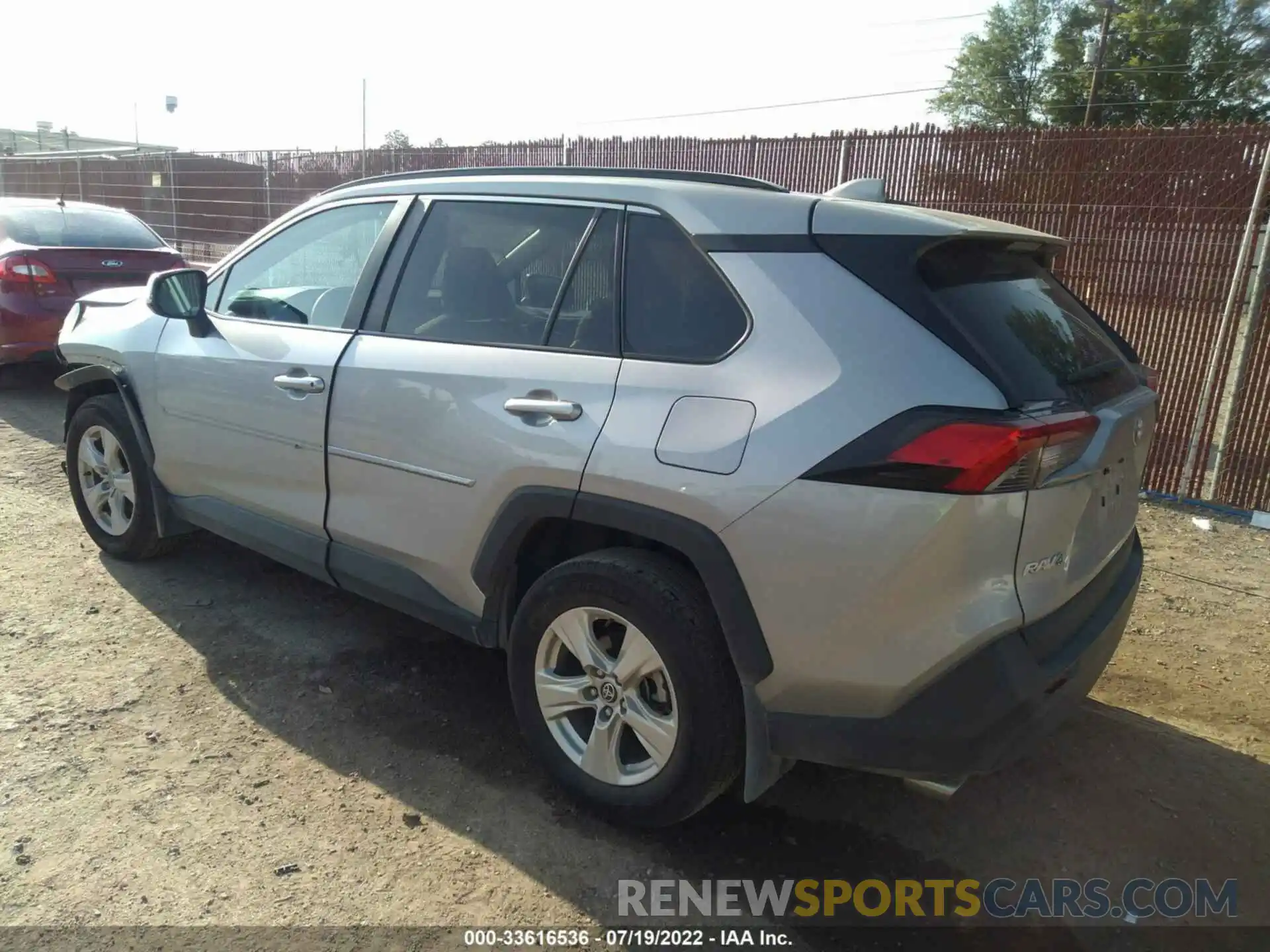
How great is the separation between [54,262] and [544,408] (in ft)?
22.0

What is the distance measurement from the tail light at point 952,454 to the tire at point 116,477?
11.4 feet

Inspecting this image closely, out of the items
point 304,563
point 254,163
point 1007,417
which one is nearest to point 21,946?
point 304,563

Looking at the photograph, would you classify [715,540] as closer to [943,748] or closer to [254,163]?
[943,748]

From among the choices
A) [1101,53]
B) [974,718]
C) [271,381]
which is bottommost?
[974,718]

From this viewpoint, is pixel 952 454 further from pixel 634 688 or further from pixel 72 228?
pixel 72 228

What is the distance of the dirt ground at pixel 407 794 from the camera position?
98.9 inches

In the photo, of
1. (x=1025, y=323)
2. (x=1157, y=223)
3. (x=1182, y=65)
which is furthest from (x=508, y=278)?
(x=1182, y=65)

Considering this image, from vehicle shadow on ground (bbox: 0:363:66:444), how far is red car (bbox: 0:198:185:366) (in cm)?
41

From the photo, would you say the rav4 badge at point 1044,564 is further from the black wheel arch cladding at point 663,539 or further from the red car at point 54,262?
the red car at point 54,262

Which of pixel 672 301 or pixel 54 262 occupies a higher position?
pixel 672 301

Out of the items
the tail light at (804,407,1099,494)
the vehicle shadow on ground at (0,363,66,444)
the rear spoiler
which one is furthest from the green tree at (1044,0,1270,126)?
the tail light at (804,407,1099,494)

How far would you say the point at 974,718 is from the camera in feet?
7.18

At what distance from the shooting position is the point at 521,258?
10.1 ft

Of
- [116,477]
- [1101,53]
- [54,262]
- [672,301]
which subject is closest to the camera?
[672,301]
